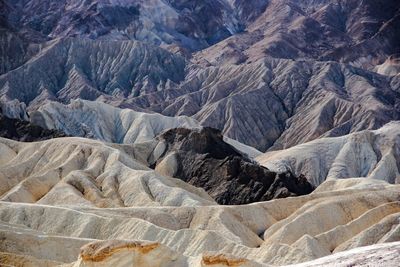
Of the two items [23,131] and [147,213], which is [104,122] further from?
[147,213]

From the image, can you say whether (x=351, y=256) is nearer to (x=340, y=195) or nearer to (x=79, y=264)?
(x=79, y=264)

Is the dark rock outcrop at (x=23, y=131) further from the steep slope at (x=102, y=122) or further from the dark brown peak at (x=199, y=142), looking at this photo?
the dark brown peak at (x=199, y=142)

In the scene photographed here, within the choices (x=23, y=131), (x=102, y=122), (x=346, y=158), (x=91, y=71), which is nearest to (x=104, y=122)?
(x=102, y=122)

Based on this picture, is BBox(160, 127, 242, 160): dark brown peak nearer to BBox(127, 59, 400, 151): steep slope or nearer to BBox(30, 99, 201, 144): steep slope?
BBox(30, 99, 201, 144): steep slope

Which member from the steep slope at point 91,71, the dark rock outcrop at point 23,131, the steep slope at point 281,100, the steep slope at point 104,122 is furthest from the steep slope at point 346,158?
the steep slope at point 91,71

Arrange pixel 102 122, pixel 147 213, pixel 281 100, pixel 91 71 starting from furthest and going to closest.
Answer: pixel 91 71, pixel 281 100, pixel 102 122, pixel 147 213

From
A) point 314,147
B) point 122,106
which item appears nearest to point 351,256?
point 314,147
